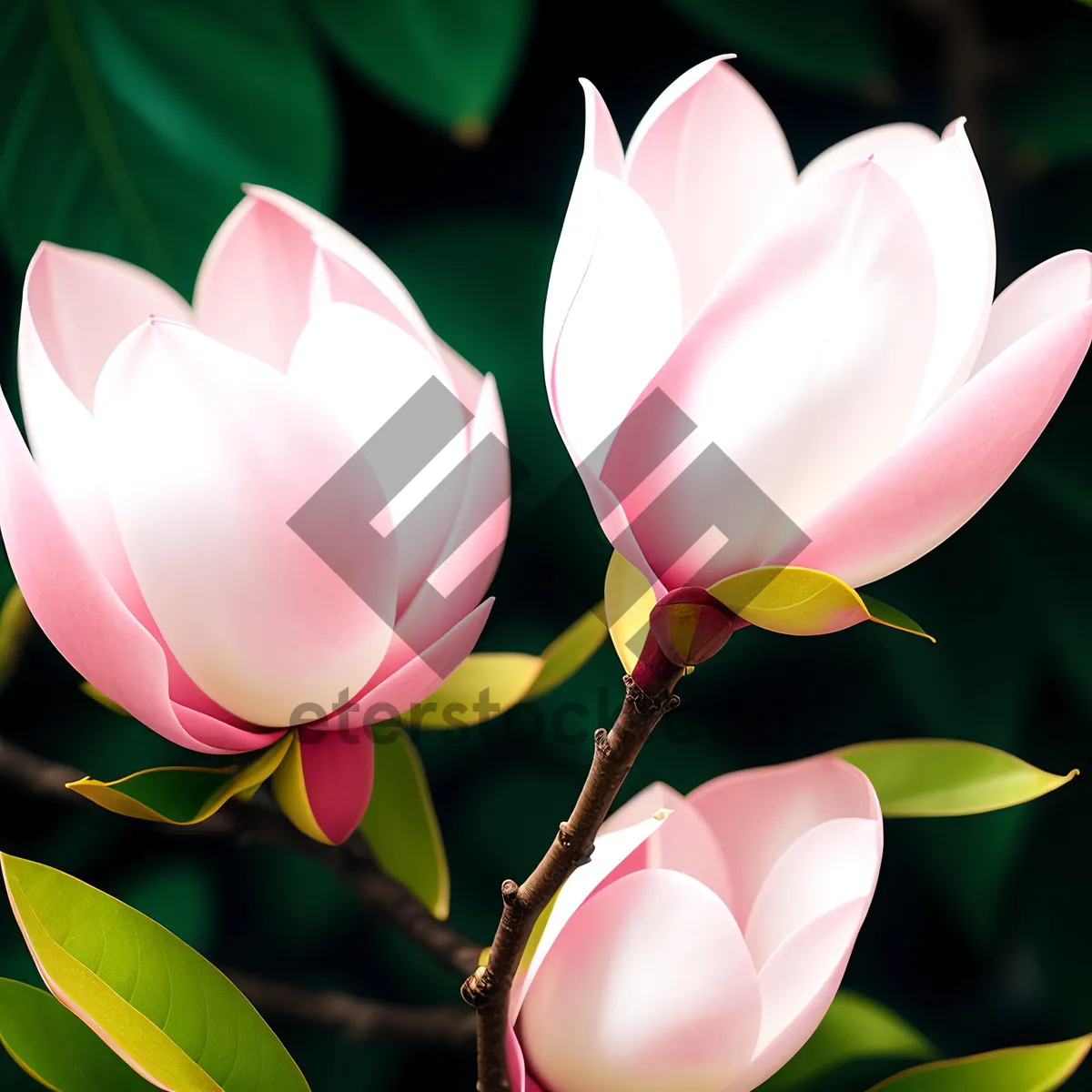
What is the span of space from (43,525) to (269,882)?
33 centimetres

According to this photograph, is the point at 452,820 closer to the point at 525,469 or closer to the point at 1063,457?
the point at 525,469

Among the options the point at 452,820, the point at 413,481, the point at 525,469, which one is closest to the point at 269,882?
the point at 452,820

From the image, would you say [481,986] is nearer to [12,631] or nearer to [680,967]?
[680,967]

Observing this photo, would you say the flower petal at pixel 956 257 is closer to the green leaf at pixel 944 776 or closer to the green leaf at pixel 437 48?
the green leaf at pixel 944 776

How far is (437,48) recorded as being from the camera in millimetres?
405

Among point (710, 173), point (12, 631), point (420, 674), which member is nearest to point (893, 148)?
point (710, 173)

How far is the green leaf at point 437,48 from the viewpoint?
1.30ft

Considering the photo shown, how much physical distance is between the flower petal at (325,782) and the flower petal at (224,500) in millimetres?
30

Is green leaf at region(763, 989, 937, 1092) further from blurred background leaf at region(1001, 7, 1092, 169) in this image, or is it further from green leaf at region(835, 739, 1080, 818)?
blurred background leaf at region(1001, 7, 1092, 169)

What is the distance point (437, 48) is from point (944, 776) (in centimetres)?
29

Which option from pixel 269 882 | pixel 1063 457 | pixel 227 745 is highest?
pixel 1063 457

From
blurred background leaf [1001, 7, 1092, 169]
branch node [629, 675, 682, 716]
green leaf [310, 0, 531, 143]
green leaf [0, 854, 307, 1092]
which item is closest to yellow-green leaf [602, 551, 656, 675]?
branch node [629, 675, 682, 716]

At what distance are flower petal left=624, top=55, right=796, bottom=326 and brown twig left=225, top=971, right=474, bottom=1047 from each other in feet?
0.76

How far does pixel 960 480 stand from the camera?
18 cm
